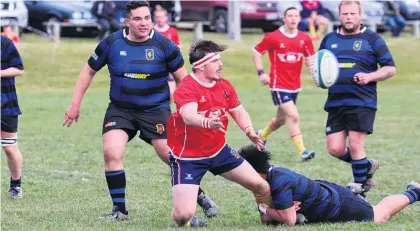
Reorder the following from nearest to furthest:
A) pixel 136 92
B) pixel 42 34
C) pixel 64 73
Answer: pixel 136 92
pixel 64 73
pixel 42 34

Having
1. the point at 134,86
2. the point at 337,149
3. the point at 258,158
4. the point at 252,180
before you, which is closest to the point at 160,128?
the point at 134,86

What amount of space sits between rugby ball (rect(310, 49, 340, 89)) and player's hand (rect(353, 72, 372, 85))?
0.65ft

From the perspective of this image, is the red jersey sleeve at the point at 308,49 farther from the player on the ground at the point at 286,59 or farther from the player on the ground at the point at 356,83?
the player on the ground at the point at 356,83

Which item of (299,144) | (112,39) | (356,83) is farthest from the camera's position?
(299,144)

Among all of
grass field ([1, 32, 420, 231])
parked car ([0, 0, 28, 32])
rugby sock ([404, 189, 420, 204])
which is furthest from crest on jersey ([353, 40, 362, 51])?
parked car ([0, 0, 28, 32])

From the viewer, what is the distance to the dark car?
98.1 feet

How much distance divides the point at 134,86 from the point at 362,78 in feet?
7.50

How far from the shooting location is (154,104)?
8.59 metres

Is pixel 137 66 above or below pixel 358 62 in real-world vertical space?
above

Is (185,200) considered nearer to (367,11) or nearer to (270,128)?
(270,128)

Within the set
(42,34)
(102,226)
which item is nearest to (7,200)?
(102,226)

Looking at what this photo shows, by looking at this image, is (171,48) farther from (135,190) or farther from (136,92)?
(135,190)

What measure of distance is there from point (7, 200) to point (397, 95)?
14104mm

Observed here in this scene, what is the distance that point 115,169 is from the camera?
8359mm
